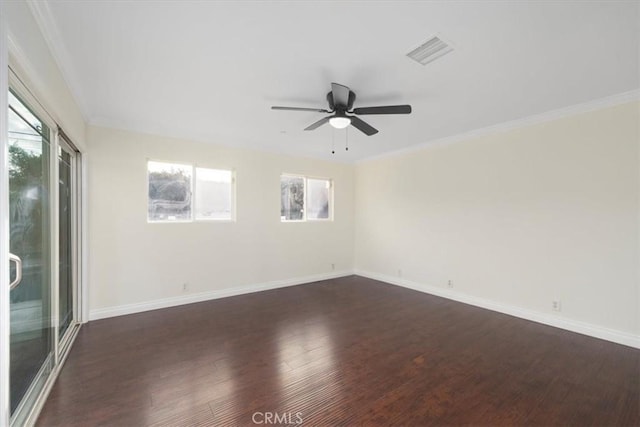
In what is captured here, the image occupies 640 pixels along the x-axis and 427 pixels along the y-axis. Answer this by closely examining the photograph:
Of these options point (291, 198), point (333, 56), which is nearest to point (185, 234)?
point (291, 198)

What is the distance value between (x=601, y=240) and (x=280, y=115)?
13.3 feet

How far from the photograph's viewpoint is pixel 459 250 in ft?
14.0

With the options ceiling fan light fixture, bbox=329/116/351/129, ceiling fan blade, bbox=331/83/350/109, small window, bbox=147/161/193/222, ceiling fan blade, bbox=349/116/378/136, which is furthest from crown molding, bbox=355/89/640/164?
small window, bbox=147/161/193/222

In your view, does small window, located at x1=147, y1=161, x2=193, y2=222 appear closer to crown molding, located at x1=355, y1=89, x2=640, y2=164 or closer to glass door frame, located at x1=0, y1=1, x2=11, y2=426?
glass door frame, located at x1=0, y1=1, x2=11, y2=426

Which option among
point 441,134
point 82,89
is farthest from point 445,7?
point 82,89

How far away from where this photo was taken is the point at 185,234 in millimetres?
4094

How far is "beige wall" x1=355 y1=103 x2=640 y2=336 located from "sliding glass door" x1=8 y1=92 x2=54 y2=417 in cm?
485

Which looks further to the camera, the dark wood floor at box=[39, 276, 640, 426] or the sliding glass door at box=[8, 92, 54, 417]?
the dark wood floor at box=[39, 276, 640, 426]

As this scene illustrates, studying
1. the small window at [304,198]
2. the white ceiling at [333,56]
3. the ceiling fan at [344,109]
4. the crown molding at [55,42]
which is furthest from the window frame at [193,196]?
the ceiling fan at [344,109]

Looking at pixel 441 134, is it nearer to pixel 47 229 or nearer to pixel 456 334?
pixel 456 334

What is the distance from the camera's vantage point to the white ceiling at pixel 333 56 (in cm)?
172

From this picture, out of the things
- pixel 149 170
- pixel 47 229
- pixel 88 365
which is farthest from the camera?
pixel 149 170

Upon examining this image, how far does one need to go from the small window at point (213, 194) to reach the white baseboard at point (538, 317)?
3583 millimetres

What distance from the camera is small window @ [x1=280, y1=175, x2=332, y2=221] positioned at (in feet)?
17.3
